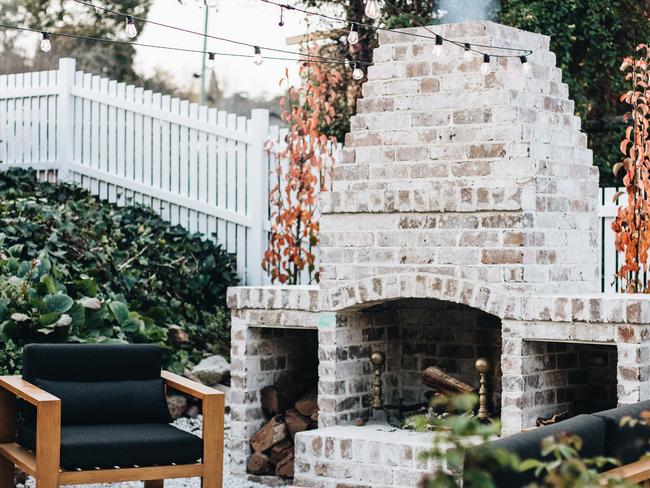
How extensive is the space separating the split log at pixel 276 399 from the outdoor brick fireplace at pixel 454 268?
0.06m

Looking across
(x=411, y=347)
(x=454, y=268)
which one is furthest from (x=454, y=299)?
(x=411, y=347)

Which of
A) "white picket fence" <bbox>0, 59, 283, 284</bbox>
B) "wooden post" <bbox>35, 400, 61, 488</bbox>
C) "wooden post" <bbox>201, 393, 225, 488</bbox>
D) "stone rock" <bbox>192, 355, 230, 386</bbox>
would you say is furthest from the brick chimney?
"white picket fence" <bbox>0, 59, 283, 284</bbox>

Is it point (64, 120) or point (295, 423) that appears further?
point (64, 120)

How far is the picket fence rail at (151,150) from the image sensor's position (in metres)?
8.84

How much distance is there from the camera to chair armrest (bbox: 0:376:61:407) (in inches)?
190

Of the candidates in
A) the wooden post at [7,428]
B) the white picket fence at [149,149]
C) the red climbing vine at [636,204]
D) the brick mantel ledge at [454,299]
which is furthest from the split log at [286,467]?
the white picket fence at [149,149]

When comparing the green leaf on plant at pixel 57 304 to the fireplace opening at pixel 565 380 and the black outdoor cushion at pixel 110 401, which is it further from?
the fireplace opening at pixel 565 380

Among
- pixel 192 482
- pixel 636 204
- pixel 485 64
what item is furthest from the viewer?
pixel 636 204

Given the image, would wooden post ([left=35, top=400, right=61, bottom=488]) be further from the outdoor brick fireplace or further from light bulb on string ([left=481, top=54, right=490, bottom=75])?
light bulb on string ([left=481, top=54, right=490, bottom=75])

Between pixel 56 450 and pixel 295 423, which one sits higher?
pixel 56 450

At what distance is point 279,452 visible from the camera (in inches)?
253

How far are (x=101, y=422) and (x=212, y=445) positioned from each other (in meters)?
0.60

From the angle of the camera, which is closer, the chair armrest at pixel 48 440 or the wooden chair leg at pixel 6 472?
the chair armrest at pixel 48 440

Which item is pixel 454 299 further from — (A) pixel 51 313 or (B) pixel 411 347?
(A) pixel 51 313
